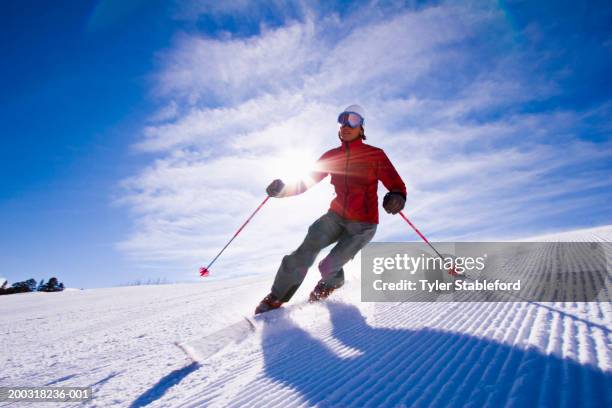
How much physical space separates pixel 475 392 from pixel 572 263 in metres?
3.58

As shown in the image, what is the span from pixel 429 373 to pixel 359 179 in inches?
103

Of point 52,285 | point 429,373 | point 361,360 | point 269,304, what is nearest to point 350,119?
point 269,304

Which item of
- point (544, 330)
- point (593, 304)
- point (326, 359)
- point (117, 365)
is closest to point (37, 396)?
point (117, 365)

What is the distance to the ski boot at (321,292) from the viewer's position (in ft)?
11.8

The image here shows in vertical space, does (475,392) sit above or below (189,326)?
above

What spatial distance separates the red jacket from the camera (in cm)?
364

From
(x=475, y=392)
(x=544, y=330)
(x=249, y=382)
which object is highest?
(x=544, y=330)

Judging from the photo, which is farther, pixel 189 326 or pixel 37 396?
pixel 189 326

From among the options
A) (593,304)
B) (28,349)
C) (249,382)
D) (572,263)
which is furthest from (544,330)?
(28,349)

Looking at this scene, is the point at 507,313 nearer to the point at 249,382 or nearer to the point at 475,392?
the point at 475,392

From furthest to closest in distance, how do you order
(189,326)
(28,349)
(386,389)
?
1. (189,326)
2. (28,349)
3. (386,389)

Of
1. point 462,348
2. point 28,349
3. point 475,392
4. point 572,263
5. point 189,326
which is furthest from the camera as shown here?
point 572,263

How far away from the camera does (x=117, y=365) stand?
2.04 metres

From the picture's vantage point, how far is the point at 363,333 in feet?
7.00
